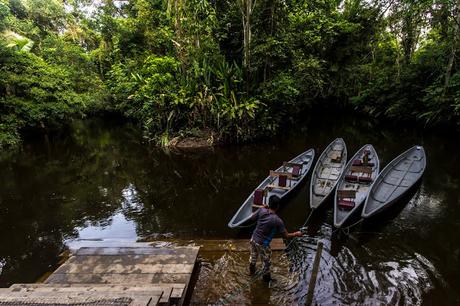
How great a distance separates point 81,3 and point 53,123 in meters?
13.5

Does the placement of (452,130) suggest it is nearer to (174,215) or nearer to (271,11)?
(271,11)

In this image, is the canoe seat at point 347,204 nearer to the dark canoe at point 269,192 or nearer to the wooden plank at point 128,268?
the dark canoe at point 269,192

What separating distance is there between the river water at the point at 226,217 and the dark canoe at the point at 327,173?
533mm

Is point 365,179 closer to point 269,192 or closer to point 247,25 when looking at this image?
point 269,192

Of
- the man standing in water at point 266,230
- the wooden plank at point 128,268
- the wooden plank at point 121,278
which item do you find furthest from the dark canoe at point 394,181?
the wooden plank at point 121,278

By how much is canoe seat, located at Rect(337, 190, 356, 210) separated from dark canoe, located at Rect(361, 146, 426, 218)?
1.12 ft

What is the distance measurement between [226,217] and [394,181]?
5452mm

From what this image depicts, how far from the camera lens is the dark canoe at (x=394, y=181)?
758 centimetres

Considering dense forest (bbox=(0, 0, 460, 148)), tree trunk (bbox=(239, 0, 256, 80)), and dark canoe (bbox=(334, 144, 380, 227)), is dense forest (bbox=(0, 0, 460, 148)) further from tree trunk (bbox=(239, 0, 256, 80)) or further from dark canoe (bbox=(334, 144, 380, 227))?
dark canoe (bbox=(334, 144, 380, 227))

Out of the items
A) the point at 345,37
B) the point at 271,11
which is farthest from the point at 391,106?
the point at 271,11

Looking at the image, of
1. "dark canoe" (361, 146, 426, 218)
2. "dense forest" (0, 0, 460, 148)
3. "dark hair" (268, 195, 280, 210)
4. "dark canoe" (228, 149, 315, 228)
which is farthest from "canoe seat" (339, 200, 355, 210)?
"dense forest" (0, 0, 460, 148)

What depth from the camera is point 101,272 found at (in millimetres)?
5008

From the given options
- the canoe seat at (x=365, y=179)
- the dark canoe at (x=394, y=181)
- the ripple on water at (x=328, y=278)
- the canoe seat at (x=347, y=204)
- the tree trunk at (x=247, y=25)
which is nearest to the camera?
the ripple on water at (x=328, y=278)

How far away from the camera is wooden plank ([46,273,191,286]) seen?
472 cm
